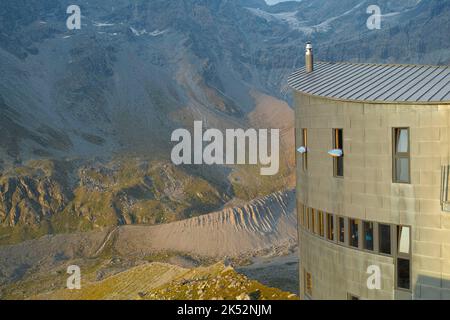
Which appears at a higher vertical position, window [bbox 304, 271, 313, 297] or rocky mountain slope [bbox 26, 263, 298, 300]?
window [bbox 304, 271, 313, 297]

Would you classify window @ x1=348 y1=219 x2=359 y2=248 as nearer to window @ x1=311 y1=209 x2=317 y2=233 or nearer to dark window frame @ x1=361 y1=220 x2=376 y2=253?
dark window frame @ x1=361 y1=220 x2=376 y2=253

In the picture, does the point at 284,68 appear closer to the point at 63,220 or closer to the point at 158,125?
the point at 158,125

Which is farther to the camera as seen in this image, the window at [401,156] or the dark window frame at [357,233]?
the dark window frame at [357,233]

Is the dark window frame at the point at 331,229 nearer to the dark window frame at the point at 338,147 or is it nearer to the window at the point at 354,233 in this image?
the window at the point at 354,233

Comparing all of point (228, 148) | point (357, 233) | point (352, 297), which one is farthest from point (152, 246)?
point (357, 233)

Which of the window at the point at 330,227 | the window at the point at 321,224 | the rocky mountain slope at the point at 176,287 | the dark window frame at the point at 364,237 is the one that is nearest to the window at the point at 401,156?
the dark window frame at the point at 364,237

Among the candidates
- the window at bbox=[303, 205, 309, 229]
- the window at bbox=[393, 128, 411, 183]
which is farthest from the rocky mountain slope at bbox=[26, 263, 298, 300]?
the window at bbox=[393, 128, 411, 183]
